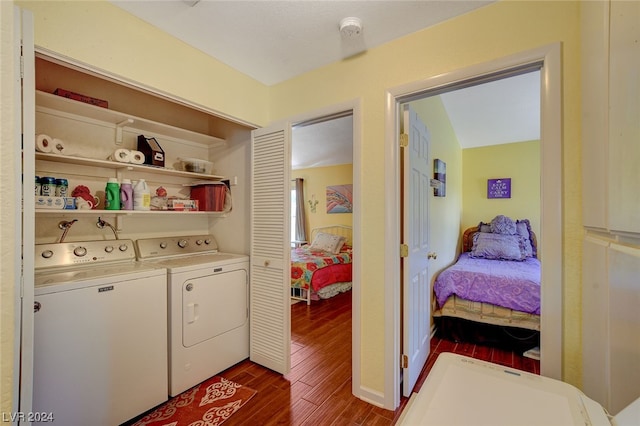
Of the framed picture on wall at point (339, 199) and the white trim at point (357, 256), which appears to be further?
the framed picture on wall at point (339, 199)

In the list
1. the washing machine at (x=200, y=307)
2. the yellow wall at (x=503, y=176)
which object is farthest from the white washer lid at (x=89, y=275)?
the yellow wall at (x=503, y=176)

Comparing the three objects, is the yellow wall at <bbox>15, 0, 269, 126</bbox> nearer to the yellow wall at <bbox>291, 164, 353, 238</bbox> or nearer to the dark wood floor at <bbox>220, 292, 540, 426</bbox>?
the dark wood floor at <bbox>220, 292, 540, 426</bbox>

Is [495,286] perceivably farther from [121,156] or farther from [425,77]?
[121,156]

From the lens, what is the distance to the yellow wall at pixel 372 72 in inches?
49.1

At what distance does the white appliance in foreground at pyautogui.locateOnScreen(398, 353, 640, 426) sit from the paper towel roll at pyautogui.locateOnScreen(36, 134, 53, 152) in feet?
7.48

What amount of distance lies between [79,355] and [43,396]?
0.66ft

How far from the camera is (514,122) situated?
3660 millimetres

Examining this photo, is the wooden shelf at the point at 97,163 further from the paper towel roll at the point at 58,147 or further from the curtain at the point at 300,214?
the curtain at the point at 300,214

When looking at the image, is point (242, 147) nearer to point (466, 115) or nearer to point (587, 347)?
point (587, 347)

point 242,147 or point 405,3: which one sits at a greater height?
point 405,3

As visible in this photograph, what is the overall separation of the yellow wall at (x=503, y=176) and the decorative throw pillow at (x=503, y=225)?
343mm

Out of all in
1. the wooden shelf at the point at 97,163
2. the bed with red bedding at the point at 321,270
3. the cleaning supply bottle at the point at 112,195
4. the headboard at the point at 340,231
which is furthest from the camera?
the headboard at the point at 340,231

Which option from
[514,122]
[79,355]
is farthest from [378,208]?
[514,122]

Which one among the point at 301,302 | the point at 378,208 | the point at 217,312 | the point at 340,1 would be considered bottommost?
the point at 301,302
